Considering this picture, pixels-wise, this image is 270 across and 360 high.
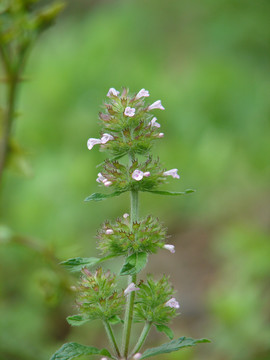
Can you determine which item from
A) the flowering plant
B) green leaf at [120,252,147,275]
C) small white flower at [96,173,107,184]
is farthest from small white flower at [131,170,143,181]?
green leaf at [120,252,147,275]

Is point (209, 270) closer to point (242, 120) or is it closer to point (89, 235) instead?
point (89, 235)

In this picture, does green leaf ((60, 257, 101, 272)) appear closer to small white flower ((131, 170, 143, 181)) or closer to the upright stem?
the upright stem

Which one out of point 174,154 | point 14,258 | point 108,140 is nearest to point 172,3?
point 174,154

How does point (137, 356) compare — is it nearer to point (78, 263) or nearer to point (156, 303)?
point (156, 303)

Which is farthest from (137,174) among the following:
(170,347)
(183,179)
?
(183,179)

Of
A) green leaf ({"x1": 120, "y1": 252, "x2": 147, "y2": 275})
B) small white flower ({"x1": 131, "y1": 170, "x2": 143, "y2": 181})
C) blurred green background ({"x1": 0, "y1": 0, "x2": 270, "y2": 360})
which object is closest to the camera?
green leaf ({"x1": 120, "y1": 252, "x2": 147, "y2": 275})
